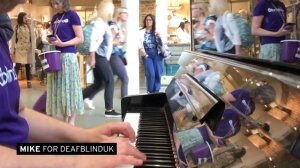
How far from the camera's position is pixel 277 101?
0.75m

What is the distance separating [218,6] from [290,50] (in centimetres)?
68

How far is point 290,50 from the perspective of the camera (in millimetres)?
889

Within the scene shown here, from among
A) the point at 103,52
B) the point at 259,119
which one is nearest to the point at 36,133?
the point at 259,119

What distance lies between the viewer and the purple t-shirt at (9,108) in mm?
996

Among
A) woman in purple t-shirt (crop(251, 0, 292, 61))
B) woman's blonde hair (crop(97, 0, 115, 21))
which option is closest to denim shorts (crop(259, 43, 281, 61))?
woman in purple t-shirt (crop(251, 0, 292, 61))

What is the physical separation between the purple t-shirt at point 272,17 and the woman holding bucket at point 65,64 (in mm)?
3107

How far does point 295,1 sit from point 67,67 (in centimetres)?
330

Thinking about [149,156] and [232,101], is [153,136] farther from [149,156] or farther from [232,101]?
[232,101]

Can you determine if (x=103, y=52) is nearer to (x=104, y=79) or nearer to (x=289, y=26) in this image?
(x=104, y=79)

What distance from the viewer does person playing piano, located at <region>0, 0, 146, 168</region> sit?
806 millimetres

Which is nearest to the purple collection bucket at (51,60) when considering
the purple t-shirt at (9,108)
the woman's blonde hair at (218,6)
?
the woman's blonde hair at (218,6)

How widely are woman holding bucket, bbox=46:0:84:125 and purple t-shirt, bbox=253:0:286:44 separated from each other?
311 cm

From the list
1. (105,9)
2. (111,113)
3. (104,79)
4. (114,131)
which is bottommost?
(111,113)

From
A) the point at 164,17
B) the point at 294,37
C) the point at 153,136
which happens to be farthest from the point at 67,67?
the point at 164,17
